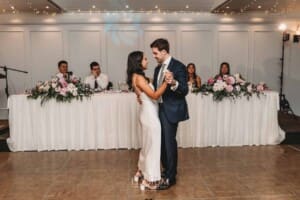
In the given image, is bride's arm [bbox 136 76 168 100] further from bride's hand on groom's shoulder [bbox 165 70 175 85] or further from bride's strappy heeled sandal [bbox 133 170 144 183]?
bride's strappy heeled sandal [bbox 133 170 144 183]

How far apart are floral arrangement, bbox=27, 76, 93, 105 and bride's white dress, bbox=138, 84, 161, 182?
73.4 inches

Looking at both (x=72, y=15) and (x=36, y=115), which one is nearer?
(x=36, y=115)

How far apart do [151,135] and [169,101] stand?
0.41 m

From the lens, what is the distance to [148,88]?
3.32 meters

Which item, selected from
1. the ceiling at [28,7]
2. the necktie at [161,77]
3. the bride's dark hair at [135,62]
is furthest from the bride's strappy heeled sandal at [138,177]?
the ceiling at [28,7]

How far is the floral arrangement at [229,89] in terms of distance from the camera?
5.09m

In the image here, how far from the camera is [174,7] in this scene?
7402mm

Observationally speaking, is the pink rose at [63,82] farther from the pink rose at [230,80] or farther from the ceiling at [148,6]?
the pink rose at [230,80]

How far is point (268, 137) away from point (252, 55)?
11.3ft

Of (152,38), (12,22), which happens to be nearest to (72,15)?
(12,22)

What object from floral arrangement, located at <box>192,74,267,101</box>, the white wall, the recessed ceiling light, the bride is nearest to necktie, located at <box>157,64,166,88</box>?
the bride

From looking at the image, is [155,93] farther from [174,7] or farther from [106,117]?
[174,7]

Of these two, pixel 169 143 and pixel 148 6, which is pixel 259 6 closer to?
pixel 148 6

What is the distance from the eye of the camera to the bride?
3.35 metres
